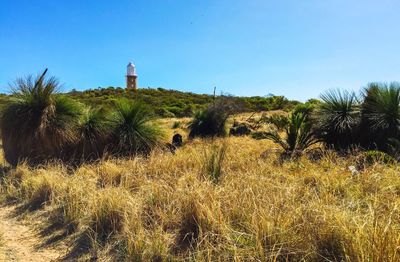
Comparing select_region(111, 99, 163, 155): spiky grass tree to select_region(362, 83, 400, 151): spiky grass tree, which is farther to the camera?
select_region(111, 99, 163, 155): spiky grass tree

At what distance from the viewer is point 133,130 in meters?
11.7

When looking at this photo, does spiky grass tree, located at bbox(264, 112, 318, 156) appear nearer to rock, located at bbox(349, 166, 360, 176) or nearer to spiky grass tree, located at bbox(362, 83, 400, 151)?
spiky grass tree, located at bbox(362, 83, 400, 151)

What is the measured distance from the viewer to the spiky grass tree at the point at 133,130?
11391mm

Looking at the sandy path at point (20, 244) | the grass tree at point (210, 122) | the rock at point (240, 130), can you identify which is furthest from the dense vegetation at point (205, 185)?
the rock at point (240, 130)

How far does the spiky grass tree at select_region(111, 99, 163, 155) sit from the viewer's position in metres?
11.4

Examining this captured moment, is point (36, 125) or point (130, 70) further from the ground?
point (130, 70)

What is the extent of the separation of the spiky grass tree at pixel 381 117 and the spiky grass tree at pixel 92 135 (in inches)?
279

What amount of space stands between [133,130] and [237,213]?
7.29 m

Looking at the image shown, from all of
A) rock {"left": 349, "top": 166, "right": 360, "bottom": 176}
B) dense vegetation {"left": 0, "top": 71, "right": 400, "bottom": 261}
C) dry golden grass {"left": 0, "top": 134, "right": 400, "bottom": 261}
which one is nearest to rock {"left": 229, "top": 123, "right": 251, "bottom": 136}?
dense vegetation {"left": 0, "top": 71, "right": 400, "bottom": 261}

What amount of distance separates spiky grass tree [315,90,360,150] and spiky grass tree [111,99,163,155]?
188 inches

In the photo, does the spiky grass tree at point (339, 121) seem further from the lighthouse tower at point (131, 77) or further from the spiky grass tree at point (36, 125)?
the lighthouse tower at point (131, 77)

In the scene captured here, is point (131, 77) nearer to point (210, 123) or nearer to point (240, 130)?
point (240, 130)

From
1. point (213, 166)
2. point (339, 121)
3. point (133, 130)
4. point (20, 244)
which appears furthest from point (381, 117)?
point (20, 244)

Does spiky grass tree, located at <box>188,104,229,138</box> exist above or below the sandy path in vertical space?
above
